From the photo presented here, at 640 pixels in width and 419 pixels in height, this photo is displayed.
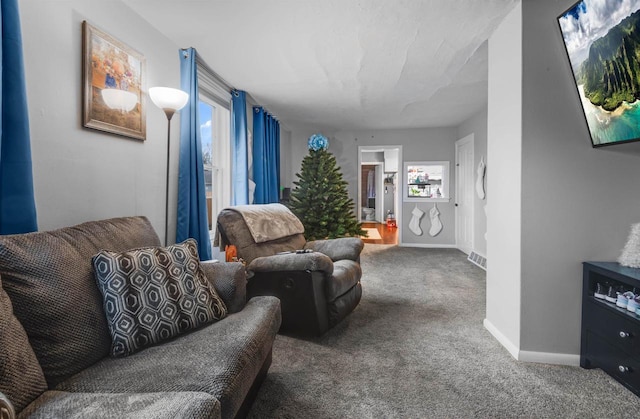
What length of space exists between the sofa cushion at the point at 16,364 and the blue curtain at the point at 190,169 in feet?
5.22

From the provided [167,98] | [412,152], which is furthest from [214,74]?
[412,152]

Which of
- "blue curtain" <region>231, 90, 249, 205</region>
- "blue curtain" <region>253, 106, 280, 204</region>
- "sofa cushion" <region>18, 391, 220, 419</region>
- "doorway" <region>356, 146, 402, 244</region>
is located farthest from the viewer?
"doorway" <region>356, 146, 402, 244</region>

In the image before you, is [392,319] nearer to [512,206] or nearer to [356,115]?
[512,206]

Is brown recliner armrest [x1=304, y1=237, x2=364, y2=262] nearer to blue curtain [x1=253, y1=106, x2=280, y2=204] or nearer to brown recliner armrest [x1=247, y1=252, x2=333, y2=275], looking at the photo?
brown recliner armrest [x1=247, y1=252, x2=333, y2=275]

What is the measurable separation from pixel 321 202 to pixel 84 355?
143 inches

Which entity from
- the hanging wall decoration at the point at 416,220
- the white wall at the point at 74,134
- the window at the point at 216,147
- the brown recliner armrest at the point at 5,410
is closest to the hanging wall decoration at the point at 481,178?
the hanging wall decoration at the point at 416,220

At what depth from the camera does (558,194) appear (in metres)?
1.91

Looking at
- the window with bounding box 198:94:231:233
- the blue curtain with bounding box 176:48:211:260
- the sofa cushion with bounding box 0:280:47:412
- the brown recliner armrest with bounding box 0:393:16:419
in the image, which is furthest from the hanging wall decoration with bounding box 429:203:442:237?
the brown recliner armrest with bounding box 0:393:16:419

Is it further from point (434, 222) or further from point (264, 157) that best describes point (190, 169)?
point (434, 222)

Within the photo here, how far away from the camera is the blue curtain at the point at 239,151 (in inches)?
140

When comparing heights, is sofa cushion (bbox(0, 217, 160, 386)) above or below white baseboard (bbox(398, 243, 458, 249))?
above

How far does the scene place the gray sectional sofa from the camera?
86cm

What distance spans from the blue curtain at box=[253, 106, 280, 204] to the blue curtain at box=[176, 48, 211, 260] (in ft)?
4.84

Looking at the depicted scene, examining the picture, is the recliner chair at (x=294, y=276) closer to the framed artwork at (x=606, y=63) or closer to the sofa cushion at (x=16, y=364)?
the sofa cushion at (x=16, y=364)
